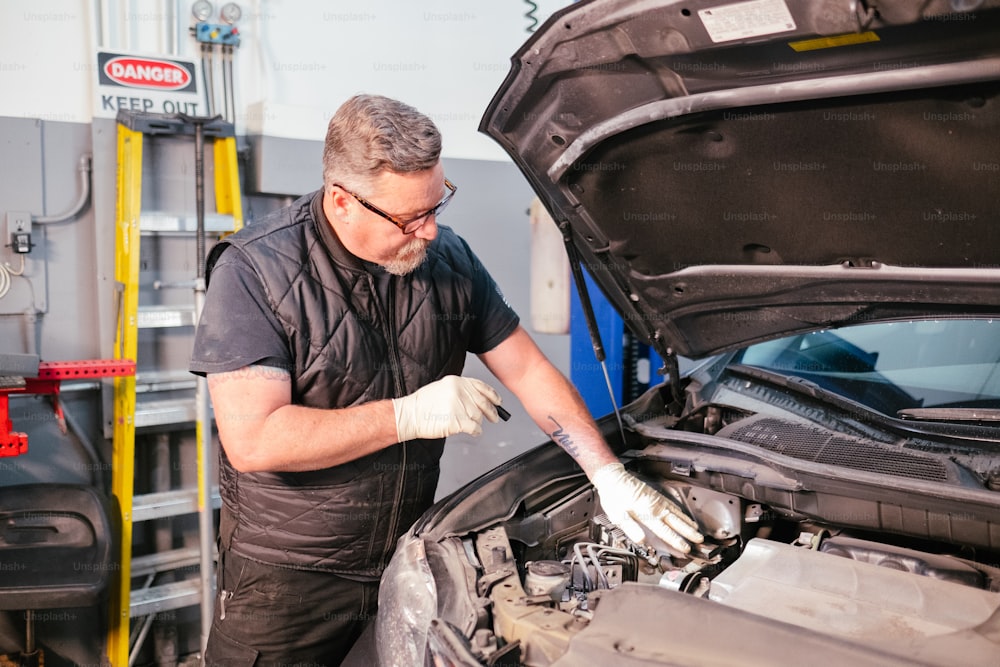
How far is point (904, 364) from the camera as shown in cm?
209

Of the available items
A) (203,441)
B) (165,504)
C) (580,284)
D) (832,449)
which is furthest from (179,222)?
(832,449)

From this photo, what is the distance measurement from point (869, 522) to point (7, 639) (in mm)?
2985

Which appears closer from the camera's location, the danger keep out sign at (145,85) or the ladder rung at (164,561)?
the danger keep out sign at (145,85)

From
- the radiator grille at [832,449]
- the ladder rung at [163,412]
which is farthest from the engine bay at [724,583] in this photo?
the ladder rung at [163,412]

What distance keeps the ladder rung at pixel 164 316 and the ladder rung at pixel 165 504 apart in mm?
628

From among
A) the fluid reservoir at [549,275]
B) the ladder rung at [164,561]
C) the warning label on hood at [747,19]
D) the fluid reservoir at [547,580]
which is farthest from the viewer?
the fluid reservoir at [549,275]

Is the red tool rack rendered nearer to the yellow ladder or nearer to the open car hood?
the yellow ladder

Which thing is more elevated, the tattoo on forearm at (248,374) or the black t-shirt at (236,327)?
the black t-shirt at (236,327)

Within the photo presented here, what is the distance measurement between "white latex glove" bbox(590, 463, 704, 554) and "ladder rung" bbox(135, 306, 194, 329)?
1.85 m

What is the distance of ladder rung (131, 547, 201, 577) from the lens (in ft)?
10.5

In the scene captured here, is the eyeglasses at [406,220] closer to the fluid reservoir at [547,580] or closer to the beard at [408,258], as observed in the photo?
the beard at [408,258]

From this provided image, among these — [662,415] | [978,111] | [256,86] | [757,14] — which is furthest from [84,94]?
[978,111]

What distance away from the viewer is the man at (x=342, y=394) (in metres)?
1.87

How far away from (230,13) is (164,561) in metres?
2.09
